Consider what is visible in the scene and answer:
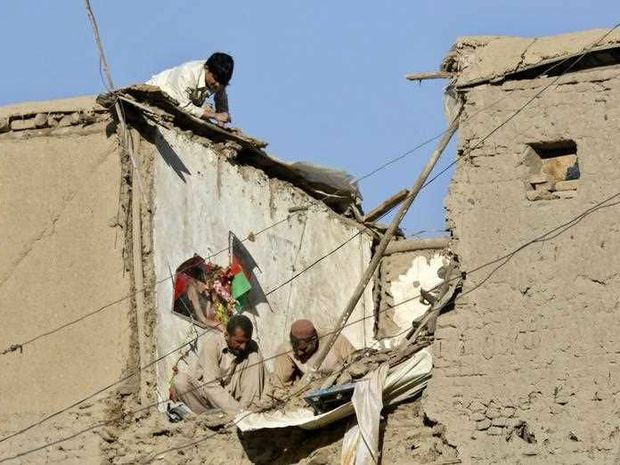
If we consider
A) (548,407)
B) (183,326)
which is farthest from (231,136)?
(548,407)

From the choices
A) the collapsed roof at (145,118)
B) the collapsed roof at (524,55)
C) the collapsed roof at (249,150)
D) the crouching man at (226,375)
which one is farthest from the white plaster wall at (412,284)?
the collapsed roof at (524,55)

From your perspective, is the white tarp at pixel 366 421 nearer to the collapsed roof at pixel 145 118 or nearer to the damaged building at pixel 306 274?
the damaged building at pixel 306 274

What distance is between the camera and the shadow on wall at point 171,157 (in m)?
15.8

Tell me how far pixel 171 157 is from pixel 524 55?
3.15m

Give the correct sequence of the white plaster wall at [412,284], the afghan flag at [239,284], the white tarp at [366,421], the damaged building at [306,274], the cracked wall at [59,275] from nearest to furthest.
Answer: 1. the damaged building at [306,274]
2. the white tarp at [366,421]
3. the cracked wall at [59,275]
4. the afghan flag at [239,284]
5. the white plaster wall at [412,284]

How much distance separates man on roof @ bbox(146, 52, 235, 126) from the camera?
1625 centimetres

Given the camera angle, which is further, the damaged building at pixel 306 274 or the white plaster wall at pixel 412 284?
the white plaster wall at pixel 412 284

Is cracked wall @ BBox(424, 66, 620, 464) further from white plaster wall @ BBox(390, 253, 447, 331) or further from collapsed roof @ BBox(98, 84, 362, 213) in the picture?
white plaster wall @ BBox(390, 253, 447, 331)

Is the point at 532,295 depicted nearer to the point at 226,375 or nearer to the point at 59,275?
the point at 226,375

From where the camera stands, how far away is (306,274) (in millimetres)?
18016

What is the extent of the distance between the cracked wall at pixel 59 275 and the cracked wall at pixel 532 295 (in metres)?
2.79

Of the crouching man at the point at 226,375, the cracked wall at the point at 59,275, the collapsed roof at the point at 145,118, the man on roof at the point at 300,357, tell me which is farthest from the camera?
the collapsed roof at the point at 145,118

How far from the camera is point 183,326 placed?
15.7 m

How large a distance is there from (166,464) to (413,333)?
199cm
